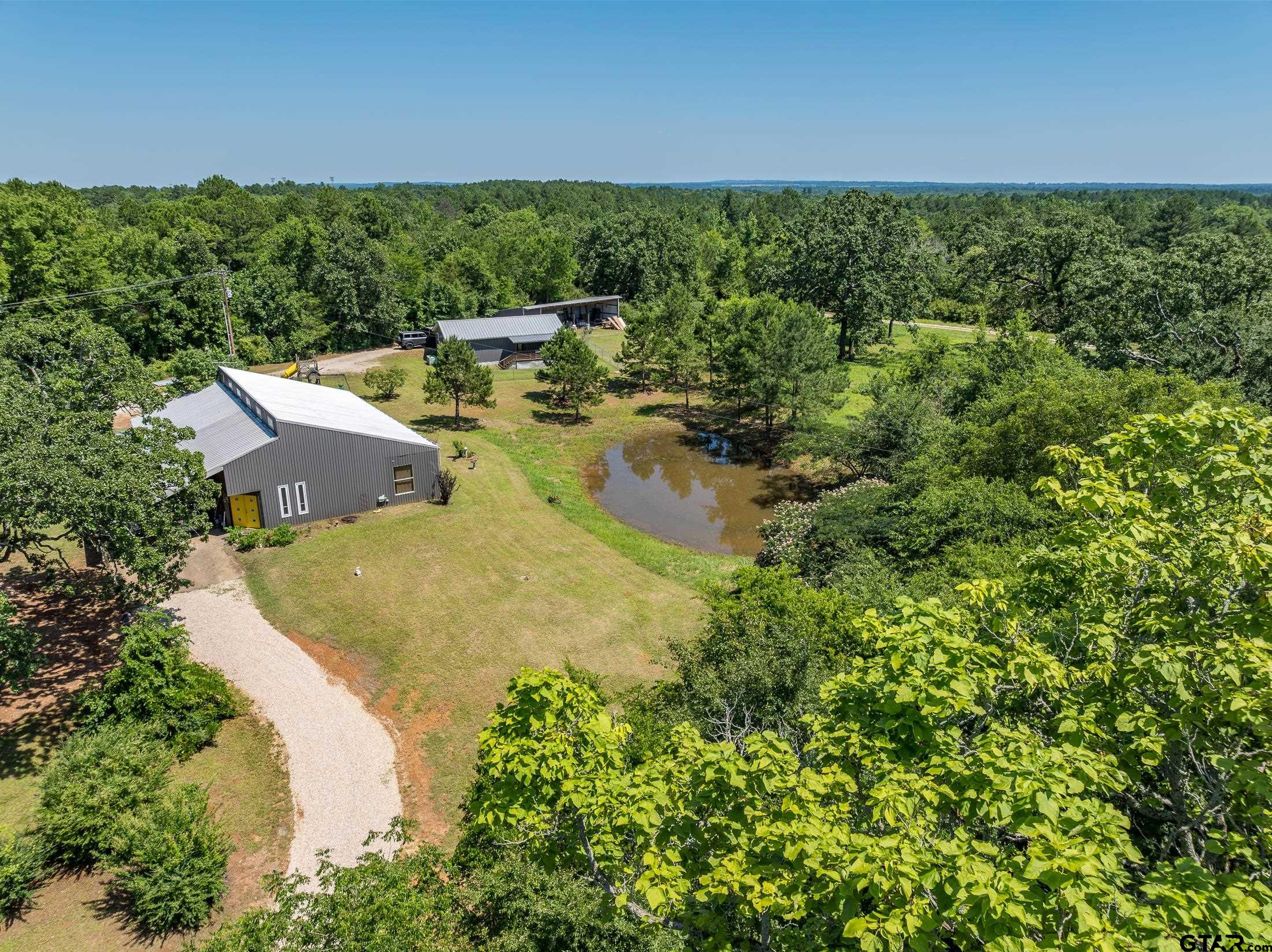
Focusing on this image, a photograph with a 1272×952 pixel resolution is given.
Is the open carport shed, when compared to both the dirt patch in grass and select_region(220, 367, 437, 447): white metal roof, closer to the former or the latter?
select_region(220, 367, 437, 447): white metal roof

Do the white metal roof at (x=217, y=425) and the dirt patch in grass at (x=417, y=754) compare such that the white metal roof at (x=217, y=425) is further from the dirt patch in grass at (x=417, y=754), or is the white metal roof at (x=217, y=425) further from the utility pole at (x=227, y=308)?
the utility pole at (x=227, y=308)

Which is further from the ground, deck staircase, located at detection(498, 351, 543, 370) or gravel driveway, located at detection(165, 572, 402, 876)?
deck staircase, located at detection(498, 351, 543, 370)

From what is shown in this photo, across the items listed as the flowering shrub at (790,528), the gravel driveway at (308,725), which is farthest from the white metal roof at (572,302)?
the gravel driveway at (308,725)

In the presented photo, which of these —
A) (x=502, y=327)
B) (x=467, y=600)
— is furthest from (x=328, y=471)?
(x=502, y=327)

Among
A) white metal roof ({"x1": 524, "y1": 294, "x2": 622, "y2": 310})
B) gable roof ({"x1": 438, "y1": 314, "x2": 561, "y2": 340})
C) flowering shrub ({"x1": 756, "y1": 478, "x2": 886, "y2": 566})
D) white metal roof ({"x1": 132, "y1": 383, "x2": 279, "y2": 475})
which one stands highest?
white metal roof ({"x1": 524, "y1": 294, "x2": 622, "y2": 310})

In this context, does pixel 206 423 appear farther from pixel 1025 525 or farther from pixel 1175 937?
pixel 1175 937

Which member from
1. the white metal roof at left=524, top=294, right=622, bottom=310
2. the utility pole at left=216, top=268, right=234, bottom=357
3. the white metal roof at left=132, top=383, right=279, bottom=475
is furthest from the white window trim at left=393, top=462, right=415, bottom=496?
the white metal roof at left=524, top=294, right=622, bottom=310

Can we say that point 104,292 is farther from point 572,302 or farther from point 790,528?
point 790,528
